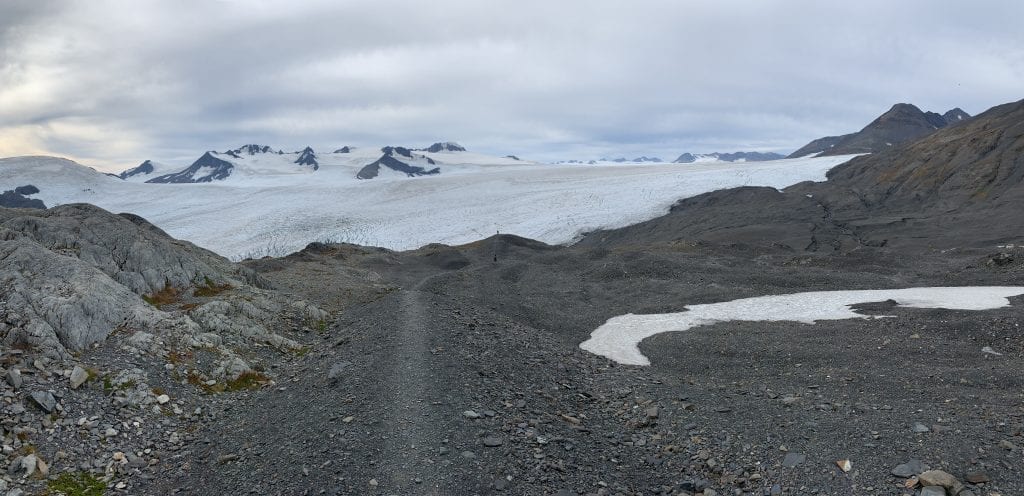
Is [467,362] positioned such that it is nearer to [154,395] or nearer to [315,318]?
[154,395]

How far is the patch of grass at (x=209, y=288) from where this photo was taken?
2580 cm

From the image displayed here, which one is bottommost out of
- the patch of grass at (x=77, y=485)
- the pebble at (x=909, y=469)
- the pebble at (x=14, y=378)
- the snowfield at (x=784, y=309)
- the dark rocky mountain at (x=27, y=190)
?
the snowfield at (x=784, y=309)

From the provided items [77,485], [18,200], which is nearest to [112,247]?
[77,485]

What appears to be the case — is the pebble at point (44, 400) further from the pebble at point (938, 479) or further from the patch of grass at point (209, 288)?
the pebble at point (938, 479)

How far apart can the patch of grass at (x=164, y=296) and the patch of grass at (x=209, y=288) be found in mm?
955

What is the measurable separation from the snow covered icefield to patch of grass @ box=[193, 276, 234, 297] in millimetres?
56702

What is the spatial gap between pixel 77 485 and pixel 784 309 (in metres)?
28.9

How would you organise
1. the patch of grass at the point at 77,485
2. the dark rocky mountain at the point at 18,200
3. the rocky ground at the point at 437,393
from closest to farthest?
1. the patch of grass at the point at 77,485
2. the rocky ground at the point at 437,393
3. the dark rocky mountain at the point at 18,200

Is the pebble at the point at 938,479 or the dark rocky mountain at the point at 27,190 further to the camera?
the dark rocky mountain at the point at 27,190

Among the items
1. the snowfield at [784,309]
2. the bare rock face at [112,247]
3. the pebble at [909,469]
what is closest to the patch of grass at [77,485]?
the bare rock face at [112,247]

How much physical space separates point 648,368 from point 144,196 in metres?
174

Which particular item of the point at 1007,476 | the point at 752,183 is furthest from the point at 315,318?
the point at 752,183

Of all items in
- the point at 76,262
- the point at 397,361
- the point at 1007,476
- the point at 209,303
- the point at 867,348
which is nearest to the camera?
the point at 1007,476

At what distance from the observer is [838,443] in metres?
12.3
